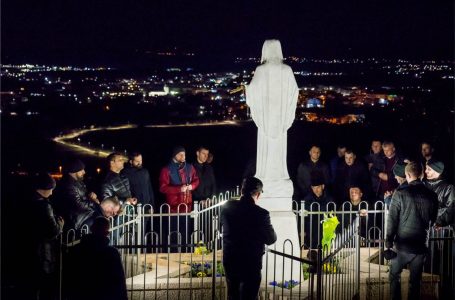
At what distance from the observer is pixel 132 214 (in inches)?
425

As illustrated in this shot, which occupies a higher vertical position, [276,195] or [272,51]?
[272,51]

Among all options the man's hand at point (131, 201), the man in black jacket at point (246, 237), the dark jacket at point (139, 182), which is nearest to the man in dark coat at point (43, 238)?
the man in black jacket at point (246, 237)

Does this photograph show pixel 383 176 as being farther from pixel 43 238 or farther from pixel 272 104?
pixel 43 238

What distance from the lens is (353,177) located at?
12281 mm

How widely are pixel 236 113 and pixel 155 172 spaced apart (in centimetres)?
3496

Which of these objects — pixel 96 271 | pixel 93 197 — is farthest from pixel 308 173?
pixel 96 271

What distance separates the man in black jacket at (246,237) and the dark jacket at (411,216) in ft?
5.38

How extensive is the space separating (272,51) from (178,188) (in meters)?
3.34

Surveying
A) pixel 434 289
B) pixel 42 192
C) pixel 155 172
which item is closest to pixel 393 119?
pixel 155 172

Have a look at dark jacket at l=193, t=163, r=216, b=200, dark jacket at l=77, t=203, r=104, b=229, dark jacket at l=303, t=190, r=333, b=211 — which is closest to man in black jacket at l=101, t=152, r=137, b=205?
dark jacket at l=77, t=203, r=104, b=229

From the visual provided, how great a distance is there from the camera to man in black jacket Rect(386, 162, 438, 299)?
8.16 metres

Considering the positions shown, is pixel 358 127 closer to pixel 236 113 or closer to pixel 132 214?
pixel 236 113

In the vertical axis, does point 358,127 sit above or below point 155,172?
above

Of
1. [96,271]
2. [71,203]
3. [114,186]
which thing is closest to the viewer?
[96,271]
